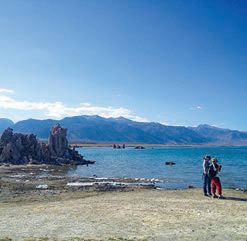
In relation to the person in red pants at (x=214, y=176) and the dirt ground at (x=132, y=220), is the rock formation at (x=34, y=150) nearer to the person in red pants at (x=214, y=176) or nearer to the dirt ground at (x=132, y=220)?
the person in red pants at (x=214, y=176)

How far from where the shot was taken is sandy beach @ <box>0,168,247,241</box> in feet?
72.2

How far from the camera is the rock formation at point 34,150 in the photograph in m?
121

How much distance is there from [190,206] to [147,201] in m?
4.27

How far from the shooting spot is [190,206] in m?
29.6

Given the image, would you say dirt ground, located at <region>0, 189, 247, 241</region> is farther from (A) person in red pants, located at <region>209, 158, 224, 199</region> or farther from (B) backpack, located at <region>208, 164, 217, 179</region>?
(B) backpack, located at <region>208, 164, 217, 179</region>

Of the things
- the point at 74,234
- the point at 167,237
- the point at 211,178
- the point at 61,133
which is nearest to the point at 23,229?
the point at 74,234

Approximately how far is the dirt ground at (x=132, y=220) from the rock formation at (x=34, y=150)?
92010 mm

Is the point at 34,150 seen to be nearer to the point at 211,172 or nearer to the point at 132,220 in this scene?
the point at 211,172

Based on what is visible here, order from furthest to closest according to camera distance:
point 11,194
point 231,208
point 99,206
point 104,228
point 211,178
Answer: point 11,194, point 211,178, point 99,206, point 231,208, point 104,228

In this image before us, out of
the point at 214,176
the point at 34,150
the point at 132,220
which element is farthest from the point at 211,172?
the point at 34,150

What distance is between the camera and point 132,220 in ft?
83.1

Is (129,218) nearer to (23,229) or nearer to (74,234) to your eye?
(74,234)

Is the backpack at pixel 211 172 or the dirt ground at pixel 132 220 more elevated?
the backpack at pixel 211 172

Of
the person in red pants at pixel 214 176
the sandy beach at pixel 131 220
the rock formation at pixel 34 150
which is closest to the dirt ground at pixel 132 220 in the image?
the sandy beach at pixel 131 220
